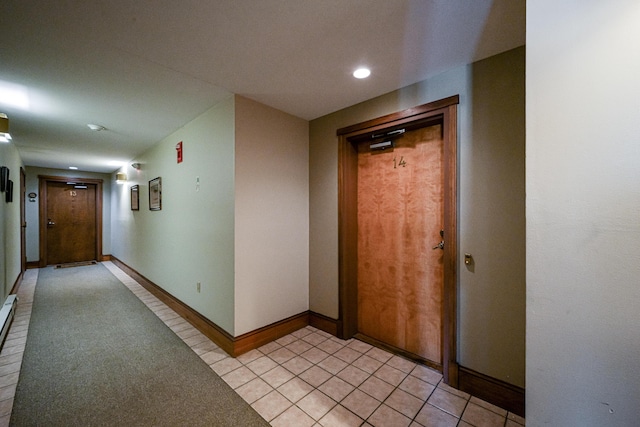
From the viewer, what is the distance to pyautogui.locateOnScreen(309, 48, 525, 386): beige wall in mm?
1717

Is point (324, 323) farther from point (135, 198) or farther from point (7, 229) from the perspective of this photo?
point (7, 229)

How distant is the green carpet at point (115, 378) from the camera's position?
164cm

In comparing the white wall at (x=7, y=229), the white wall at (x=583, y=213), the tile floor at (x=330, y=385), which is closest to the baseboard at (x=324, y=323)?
the tile floor at (x=330, y=385)

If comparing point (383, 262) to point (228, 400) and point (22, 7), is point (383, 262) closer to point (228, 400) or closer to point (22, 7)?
point (228, 400)

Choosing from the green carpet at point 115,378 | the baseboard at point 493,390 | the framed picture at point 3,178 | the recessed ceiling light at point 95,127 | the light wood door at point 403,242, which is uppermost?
the recessed ceiling light at point 95,127

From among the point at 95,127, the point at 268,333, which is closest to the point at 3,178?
the point at 95,127

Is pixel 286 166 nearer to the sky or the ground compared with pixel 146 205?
nearer to the sky

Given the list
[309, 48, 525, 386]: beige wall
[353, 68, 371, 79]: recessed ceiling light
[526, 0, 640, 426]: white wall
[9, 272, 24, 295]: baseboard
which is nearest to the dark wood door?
[9, 272, 24, 295]: baseboard

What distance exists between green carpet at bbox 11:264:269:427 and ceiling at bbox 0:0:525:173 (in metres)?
2.39

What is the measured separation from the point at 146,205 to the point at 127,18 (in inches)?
144

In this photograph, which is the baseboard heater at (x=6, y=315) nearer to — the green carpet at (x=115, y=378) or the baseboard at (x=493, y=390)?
the green carpet at (x=115, y=378)

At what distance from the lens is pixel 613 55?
2.92ft

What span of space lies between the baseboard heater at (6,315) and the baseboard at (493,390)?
4.14 m

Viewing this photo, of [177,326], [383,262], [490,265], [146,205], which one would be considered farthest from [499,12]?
[146,205]
